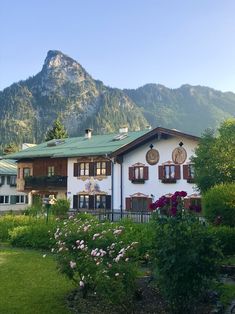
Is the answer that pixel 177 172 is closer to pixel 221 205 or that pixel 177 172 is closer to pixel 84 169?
pixel 84 169

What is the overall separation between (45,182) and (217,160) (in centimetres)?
2130

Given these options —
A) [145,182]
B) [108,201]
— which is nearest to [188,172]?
[145,182]

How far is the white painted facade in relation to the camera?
105 feet

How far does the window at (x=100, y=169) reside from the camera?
36.5 m

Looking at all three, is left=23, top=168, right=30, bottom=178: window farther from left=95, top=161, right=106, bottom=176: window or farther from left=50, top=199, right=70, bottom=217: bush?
left=50, top=199, right=70, bottom=217: bush

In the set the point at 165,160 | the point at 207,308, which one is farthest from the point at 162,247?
the point at 165,160

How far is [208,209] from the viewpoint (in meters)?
17.6

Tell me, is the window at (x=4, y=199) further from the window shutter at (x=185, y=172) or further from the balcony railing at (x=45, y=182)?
the window shutter at (x=185, y=172)

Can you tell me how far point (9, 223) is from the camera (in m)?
21.1

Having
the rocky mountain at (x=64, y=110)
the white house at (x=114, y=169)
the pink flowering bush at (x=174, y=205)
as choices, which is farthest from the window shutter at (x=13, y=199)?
the rocky mountain at (x=64, y=110)

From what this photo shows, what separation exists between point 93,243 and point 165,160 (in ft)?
78.9

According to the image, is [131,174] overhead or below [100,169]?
below

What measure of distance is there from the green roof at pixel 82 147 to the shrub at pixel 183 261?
2762cm

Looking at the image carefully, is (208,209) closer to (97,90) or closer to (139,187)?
(139,187)
